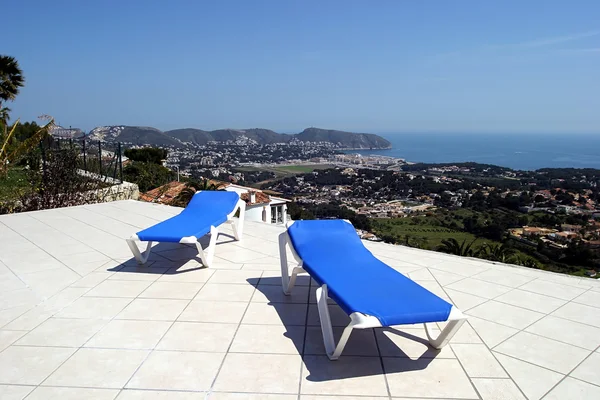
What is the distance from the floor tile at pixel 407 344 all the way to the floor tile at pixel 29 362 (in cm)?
246

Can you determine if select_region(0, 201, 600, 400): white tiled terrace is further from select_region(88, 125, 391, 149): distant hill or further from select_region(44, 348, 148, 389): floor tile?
select_region(88, 125, 391, 149): distant hill

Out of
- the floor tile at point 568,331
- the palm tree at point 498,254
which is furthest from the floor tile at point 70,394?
the palm tree at point 498,254

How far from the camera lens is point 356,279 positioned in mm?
3479

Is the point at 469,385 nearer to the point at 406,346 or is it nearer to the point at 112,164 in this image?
the point at 406,346

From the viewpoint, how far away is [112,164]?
1112 cm

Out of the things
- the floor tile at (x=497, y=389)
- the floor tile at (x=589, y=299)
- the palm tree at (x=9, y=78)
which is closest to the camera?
the floor tile at (x=497, y=389)

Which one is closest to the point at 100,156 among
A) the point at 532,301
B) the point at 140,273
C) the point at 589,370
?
the point at 140,273

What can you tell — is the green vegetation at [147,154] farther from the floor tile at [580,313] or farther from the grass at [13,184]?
the floor tile at [580,313]

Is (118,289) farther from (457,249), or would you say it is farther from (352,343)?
(457,249)

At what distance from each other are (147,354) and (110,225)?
16.3 feet

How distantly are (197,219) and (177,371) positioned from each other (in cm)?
297

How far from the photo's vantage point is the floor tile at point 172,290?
14.2 ft

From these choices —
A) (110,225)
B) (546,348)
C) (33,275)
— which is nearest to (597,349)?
(546,348)

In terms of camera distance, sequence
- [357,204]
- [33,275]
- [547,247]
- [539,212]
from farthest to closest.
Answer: [357,204] → [539,212] → [547,247] → [33,275]
